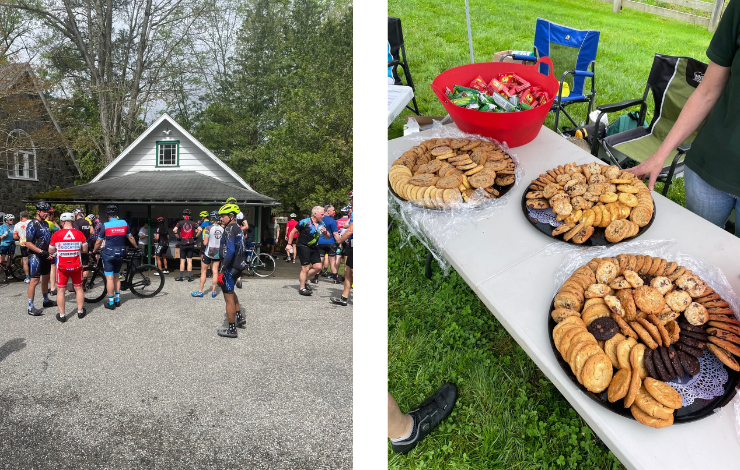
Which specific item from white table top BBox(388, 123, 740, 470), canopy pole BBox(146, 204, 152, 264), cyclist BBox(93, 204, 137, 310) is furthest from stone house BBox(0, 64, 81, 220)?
white table top BBox(388, 123, 740, 470)

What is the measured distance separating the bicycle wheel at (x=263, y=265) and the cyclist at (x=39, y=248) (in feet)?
2.71

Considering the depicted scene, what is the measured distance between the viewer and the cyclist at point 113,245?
1.83 m

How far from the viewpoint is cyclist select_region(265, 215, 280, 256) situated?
1.84 m

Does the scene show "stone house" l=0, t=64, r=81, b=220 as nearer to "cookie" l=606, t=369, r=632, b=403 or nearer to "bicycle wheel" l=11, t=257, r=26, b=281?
"bicycle wheel" l=11, t=257, r=26, b=281

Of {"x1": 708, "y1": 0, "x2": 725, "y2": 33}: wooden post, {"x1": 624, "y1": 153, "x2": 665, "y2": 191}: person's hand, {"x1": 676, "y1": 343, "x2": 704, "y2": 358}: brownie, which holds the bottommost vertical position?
{"x1": 676, "y1": 343, "x2": 704, "y2": 358}: brownie

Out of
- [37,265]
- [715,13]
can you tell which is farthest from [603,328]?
[715,13]

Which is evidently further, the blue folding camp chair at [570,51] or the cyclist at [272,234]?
the blue folding camp chair at [570,51]

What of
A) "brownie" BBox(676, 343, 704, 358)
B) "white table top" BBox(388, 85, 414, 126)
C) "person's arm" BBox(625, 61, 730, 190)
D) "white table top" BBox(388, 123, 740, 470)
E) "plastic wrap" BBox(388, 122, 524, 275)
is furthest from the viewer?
"white table top" BBox(388, 85, 414, 126)

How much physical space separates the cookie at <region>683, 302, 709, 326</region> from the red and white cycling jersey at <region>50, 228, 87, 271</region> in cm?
205

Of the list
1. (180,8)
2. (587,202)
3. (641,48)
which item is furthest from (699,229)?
(641,48)

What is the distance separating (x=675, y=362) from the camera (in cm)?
89

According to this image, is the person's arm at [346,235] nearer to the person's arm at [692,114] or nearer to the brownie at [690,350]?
the person's arm at [692,114]

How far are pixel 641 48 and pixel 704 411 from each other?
23.0 feet

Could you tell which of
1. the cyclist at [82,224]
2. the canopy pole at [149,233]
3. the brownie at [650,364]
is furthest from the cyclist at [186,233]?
the brownie at [650,364]
